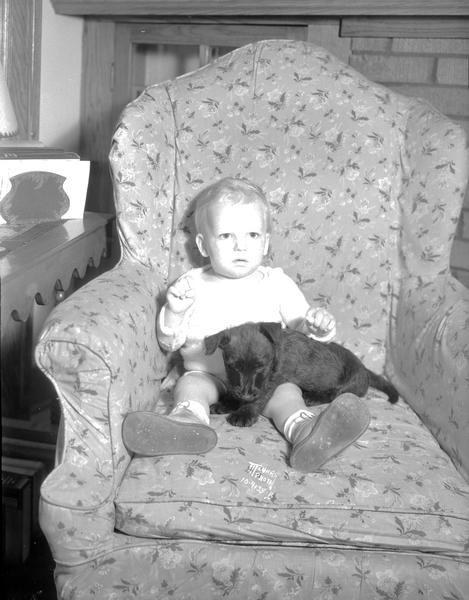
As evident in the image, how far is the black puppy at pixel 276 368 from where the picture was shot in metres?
1.50

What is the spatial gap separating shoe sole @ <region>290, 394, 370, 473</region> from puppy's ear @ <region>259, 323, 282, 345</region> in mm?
214

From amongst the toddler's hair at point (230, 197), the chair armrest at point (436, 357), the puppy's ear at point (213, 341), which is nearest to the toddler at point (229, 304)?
the toddler's hair at point (230, 197)

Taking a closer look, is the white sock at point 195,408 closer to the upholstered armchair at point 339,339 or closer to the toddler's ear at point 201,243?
the upholstered armchair at point 339,339

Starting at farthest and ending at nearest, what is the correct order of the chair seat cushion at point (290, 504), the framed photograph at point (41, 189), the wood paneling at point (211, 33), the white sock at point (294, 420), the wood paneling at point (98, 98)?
the wood paneling at point (98, 98) → the wood paneling at point (211, 33) → the framed photograph at point (41, 189) → the white sock at point (294, 420) → the chair seat cushion at point (290, 504)

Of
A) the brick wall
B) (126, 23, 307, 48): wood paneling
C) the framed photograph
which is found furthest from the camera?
(126, 23, 307, 48): wood paneling

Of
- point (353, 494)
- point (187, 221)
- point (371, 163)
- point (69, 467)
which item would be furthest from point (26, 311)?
point (371, 163)

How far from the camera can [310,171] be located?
6.07 feet

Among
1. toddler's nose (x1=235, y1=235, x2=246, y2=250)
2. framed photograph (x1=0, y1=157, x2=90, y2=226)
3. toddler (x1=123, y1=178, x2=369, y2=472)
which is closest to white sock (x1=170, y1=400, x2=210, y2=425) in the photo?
toddler (x1=123, y1=178, x2=369, y2=472)

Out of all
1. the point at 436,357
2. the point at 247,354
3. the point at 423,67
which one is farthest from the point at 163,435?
the point at 423,67

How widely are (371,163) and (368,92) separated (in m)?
0.18

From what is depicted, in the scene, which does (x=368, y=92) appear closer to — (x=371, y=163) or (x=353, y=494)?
(x=371, y=163)

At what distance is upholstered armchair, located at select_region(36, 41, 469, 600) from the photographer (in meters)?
1.29

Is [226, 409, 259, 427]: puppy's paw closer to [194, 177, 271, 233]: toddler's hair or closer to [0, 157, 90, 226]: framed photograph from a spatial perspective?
[194, 177, 271, 233]: toddler's hair

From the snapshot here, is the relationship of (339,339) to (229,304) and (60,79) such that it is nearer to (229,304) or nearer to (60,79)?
(229,304)
